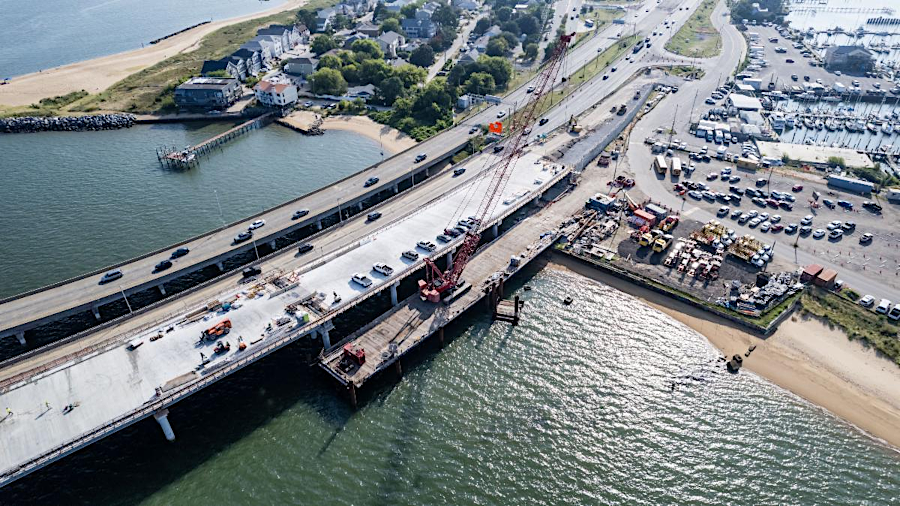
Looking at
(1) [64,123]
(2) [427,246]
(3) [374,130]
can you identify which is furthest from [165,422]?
(1) [64,123]

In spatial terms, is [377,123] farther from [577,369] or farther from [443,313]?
[577,369]

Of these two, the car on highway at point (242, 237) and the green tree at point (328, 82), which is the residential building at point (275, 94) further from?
the car on highway at point (242, 237)

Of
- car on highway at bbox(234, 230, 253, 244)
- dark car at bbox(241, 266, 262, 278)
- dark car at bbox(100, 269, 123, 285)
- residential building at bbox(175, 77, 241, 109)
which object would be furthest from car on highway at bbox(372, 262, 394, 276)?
residential building at bbox(175, 77, 241, 109)

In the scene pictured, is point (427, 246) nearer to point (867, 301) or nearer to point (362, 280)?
point (362, 280)

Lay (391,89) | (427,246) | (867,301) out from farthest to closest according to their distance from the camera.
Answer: (391,89) → (427,246) → (867,301)

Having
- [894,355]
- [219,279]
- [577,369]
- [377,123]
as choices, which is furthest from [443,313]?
[377,123]

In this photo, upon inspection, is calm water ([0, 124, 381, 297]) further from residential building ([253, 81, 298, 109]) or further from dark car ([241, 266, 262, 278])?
dark car ([241, 266, 262, 278])

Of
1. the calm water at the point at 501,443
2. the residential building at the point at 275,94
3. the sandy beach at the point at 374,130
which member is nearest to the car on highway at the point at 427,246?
the calm water at the point at 501,443
